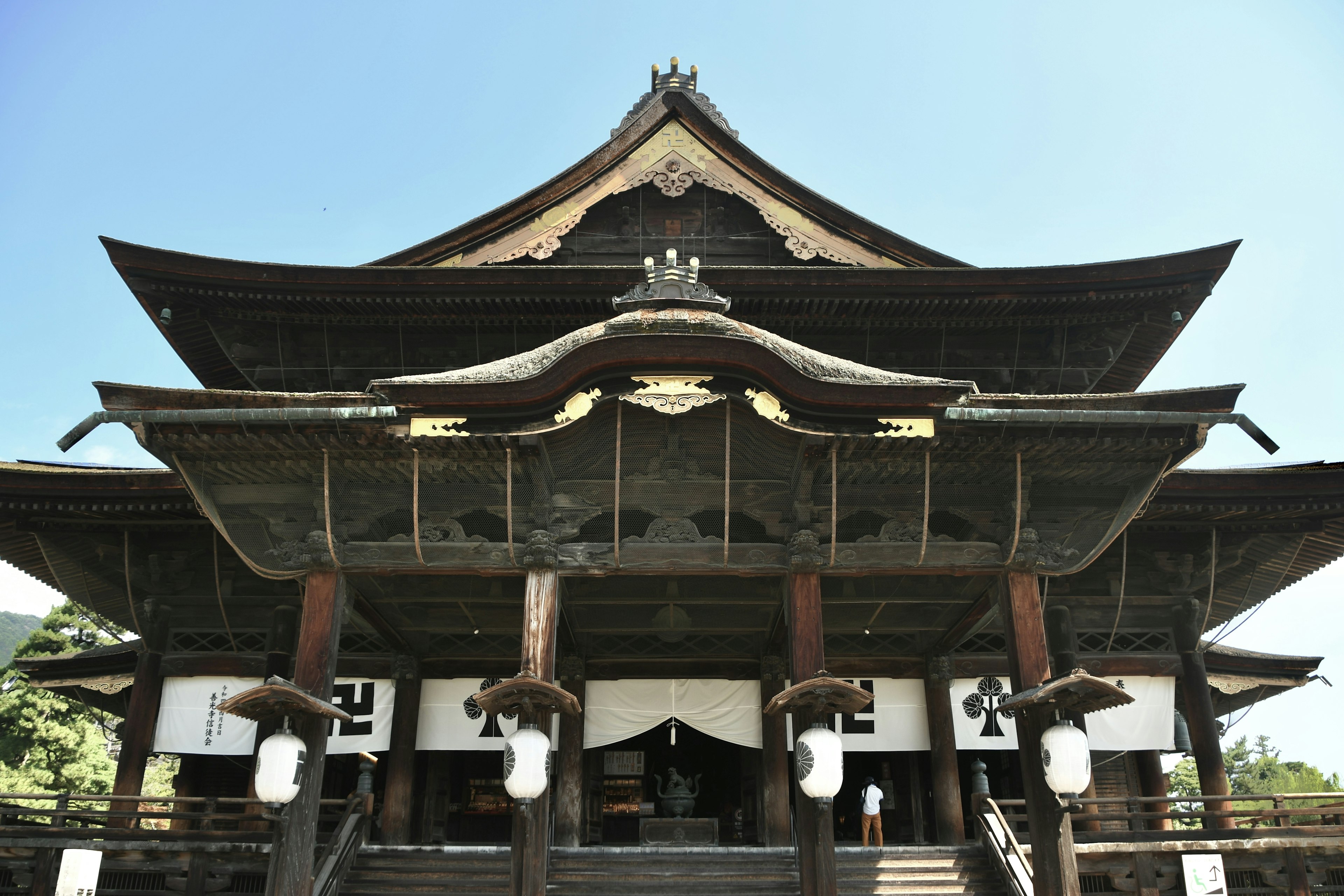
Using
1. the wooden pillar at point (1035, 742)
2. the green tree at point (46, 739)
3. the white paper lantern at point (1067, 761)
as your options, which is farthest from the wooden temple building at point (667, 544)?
the green tree at point (46, 739)

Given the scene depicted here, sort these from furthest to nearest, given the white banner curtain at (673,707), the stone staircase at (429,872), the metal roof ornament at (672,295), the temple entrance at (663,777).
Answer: the temple entrance at (663,777)
the white banner curtain at (673,707)
the stone staircase at (429,872)
the metal roof ornament at (672,295)

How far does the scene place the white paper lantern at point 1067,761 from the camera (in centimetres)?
906

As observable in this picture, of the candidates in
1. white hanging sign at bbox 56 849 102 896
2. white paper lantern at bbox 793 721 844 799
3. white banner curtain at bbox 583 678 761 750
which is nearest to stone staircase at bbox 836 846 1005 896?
white paper lantern at bbox 793 721 844 799

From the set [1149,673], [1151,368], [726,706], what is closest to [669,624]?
[726,706]

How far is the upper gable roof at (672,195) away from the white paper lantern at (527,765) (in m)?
7.87

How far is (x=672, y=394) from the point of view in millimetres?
9844

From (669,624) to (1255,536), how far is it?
8.93 m

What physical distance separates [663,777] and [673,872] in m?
7.18

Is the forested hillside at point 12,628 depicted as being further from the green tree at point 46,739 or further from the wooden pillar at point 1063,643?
the wooden pillar at point 1063,643

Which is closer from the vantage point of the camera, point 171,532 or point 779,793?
point 171,532

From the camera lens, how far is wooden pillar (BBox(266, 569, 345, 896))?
365 inches

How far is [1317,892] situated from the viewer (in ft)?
37.1

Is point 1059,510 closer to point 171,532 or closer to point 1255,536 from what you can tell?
point 1255,536

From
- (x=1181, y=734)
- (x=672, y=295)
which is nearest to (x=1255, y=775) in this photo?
(x=1181, y=734)
